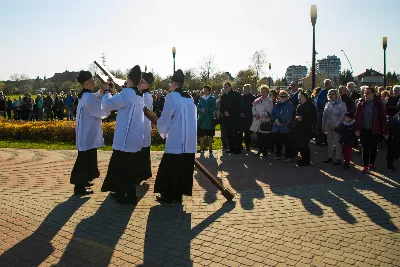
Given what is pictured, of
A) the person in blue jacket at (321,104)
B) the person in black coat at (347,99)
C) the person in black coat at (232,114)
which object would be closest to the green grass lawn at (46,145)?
the person in black coat at (232,114)

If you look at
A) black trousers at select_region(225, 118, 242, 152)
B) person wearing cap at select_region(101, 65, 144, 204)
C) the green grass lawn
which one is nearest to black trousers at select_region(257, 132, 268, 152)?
black trousers at select_region(225, 118, 242, 152)

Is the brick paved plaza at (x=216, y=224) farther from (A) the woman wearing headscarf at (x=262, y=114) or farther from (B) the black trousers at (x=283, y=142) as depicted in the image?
(A) the woman wearing headscarf at (x=262, y=114)

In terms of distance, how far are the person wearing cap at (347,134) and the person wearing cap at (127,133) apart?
5004 millimetres

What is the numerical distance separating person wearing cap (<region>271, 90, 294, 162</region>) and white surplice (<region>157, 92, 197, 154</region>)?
13.8 feet

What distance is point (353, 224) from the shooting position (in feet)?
17.5

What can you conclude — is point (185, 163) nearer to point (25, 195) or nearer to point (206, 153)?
point (25, 195)

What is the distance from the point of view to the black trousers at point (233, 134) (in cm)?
1105

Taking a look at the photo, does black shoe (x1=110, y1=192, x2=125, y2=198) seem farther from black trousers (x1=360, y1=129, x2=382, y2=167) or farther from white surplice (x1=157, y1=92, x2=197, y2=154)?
black trousers (x1=360, y1=129, x2=382, y2=167)

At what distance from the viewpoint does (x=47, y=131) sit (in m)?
15.0

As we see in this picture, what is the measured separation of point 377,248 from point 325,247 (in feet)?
2.01

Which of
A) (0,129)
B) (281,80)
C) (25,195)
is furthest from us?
(281,80)

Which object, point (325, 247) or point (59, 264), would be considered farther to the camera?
point (325, 247)

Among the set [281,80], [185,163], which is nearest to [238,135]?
[185,163]

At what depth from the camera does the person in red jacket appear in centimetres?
830
